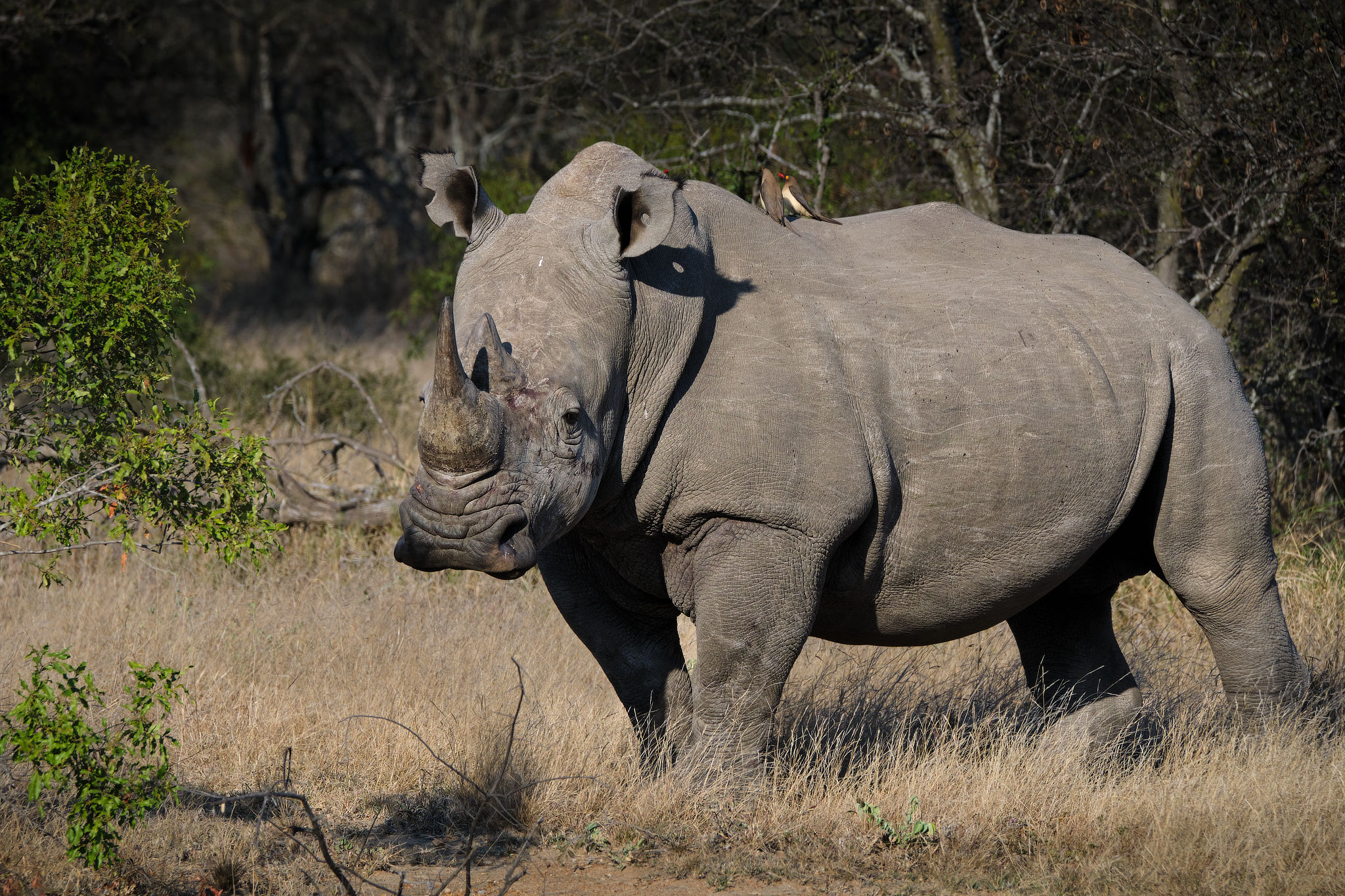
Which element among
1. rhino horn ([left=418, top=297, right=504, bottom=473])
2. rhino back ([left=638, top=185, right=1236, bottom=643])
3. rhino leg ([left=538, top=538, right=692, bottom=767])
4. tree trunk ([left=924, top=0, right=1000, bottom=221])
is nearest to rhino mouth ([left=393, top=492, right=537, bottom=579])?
rhino horn ([left=418, top=297, right=504, bottom=473])

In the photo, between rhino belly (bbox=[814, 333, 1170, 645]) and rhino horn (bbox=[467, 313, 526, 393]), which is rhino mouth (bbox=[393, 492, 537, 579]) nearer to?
rhino horn (bbox=[467, 313, 526, 393])

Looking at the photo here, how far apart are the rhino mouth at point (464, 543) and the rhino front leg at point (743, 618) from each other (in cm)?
70

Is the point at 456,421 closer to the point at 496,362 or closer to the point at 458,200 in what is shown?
the point at 496,362

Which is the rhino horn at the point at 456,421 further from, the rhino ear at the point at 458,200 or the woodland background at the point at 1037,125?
the woodland background at the point at 1037,125

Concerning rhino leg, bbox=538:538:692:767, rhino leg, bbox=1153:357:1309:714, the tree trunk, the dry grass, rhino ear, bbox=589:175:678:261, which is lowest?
the dry grass

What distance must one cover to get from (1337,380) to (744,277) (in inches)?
217

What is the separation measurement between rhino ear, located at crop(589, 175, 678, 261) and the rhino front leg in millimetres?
811

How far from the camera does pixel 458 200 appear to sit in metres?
4.12

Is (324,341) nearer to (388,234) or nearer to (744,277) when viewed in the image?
(744,277)

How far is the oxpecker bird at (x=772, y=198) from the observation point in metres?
4.62

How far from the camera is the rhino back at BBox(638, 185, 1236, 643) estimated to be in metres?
→ 3.96

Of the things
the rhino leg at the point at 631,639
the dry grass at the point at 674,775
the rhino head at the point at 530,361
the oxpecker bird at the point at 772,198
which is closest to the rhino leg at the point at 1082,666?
the dry grass at the point at 674,775

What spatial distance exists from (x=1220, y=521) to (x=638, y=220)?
219cm

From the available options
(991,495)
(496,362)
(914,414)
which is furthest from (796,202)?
(496,362)
